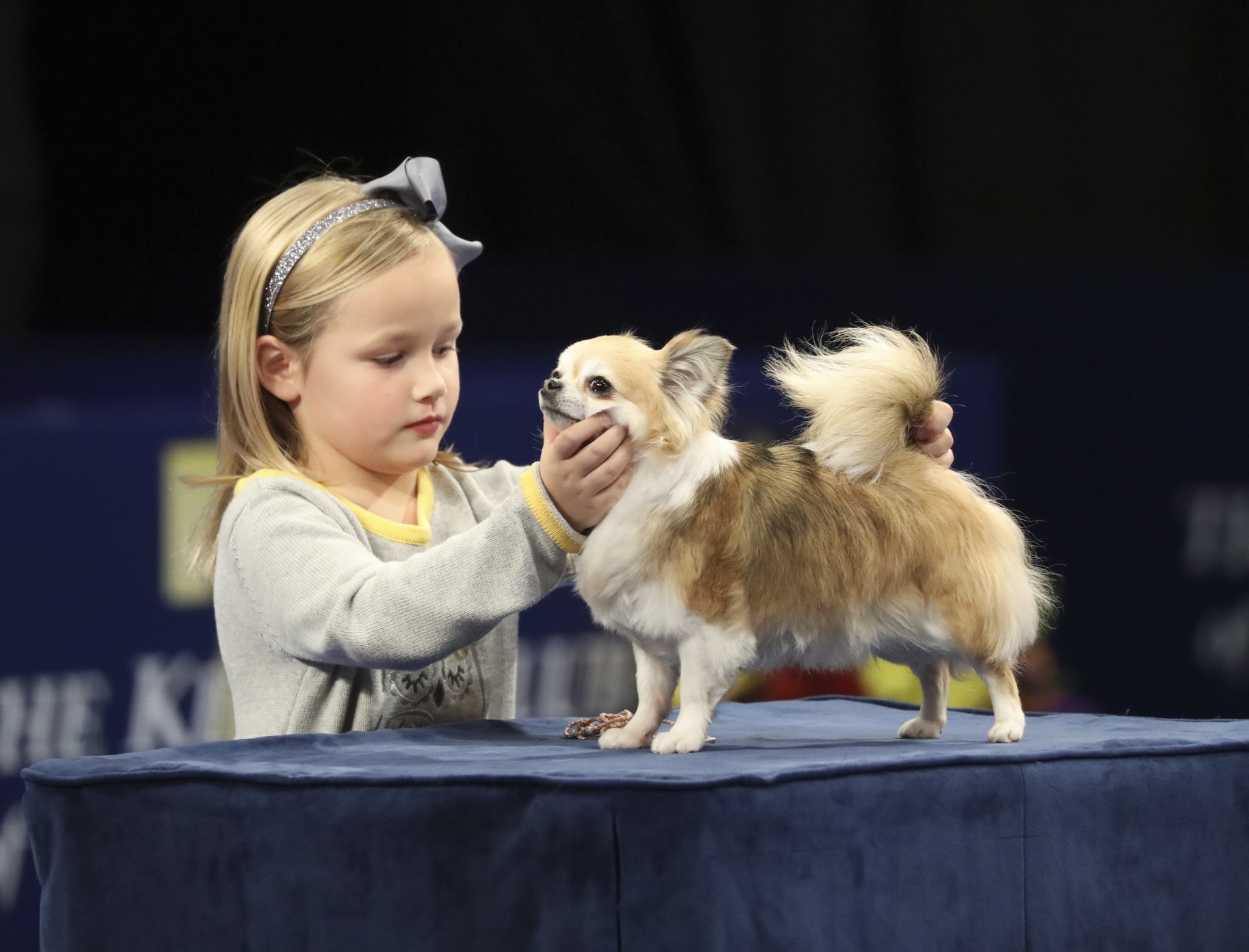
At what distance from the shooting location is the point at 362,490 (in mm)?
1678

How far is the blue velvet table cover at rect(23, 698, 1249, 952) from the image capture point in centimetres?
105

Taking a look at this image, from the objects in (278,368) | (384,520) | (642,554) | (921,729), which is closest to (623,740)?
(642,554)

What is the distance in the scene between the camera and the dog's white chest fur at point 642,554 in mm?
1323

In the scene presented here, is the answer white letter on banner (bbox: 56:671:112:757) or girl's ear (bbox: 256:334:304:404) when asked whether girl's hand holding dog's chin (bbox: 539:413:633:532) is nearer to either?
girl's ear (bbox: 256:334:304:404)

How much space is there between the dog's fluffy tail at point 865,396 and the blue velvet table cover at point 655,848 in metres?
0.29

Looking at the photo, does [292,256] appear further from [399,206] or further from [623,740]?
[623,740]

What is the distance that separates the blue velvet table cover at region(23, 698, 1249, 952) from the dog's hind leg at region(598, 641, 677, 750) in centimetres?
7

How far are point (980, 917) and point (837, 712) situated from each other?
22.4 inches

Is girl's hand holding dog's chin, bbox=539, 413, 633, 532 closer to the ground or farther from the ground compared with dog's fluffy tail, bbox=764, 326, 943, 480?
closer to the ground

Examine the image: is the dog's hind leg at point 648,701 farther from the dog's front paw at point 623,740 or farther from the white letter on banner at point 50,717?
the white letter on banner at point 50,717

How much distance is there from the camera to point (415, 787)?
111cm

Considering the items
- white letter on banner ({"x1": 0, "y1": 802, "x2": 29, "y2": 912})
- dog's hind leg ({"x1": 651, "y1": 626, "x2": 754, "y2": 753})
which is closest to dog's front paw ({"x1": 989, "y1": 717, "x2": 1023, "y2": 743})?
dog's hind leg ({"x1": 651, "y1": 626, "x2": 754, "y2": 753})

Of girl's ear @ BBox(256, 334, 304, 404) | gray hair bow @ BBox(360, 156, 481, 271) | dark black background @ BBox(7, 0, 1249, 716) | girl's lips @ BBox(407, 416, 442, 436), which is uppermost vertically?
dark black background @ BBox(7, 0, 1249, 716)

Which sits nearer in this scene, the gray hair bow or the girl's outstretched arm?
the girl's outstretched arm
